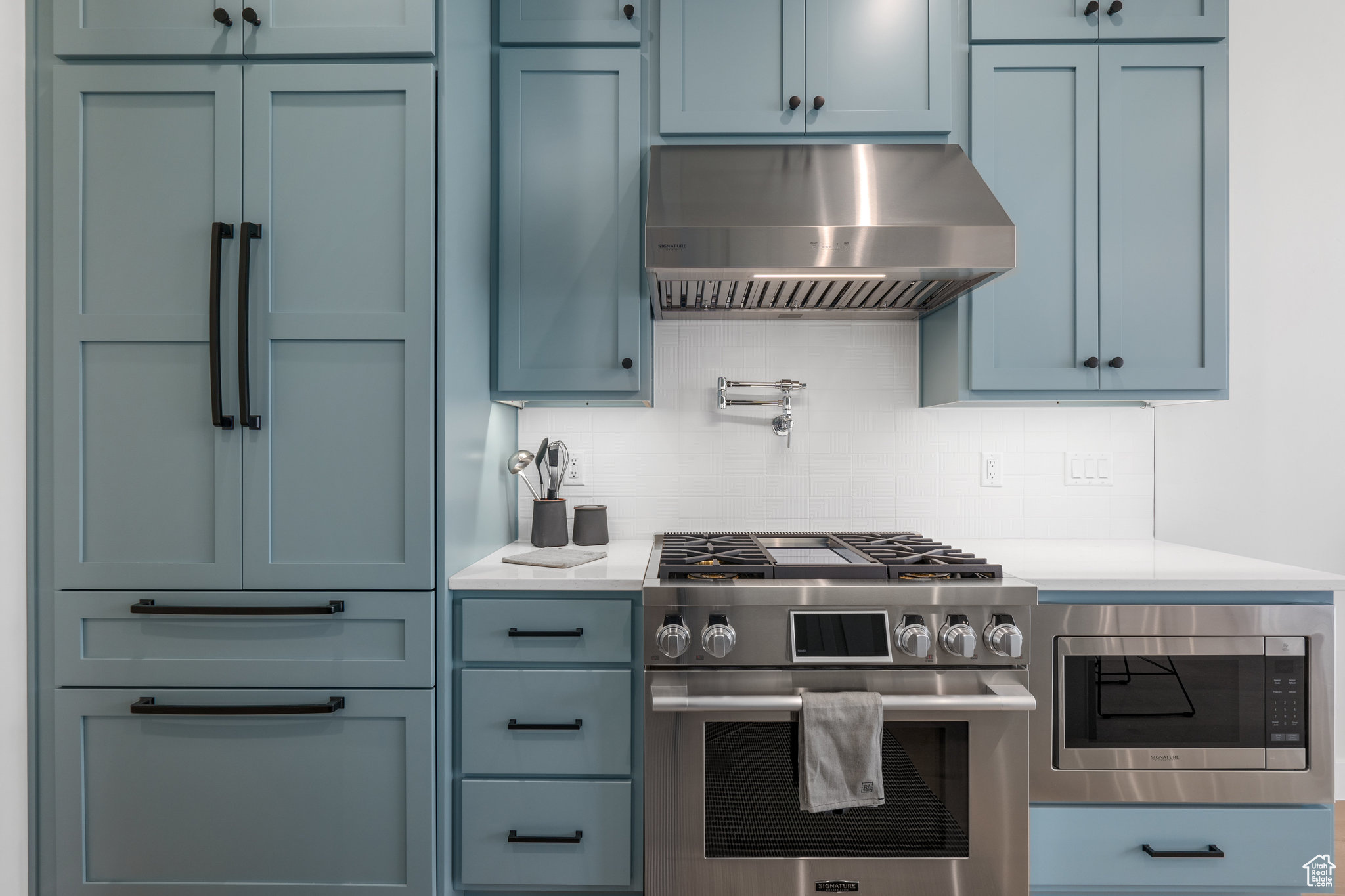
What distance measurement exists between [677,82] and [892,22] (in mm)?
634

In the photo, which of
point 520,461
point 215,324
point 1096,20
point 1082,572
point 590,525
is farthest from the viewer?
point 590,525


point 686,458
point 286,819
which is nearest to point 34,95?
point 286,819

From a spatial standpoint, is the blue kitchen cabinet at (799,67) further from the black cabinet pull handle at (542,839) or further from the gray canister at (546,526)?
the black cabinet pull handle at (542,839)

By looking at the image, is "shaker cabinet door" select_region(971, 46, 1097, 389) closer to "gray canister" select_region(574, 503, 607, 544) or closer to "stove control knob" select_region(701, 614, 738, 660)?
→ "stove control knob" select_region(701, 614, 738, 660)

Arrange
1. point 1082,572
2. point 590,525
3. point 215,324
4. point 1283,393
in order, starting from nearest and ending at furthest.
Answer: point 215,324 < point 1082,572 < point 590,525 < point 1283,393

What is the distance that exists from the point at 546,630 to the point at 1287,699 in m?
1.79

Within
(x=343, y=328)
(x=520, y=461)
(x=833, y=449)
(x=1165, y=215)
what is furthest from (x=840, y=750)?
(x=1165, y=215)

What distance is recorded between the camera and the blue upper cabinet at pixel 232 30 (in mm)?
1527

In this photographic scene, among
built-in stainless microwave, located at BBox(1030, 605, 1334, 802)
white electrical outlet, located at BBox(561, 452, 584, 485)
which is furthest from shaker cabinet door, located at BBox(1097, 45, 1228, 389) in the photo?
white electrical outlet, located at BBox(561, 452, 584, 485)

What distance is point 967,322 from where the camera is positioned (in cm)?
196

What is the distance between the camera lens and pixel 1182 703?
1.65 m

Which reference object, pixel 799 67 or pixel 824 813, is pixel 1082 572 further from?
pixel 799 67

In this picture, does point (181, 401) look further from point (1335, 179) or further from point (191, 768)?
point (1335, 179)

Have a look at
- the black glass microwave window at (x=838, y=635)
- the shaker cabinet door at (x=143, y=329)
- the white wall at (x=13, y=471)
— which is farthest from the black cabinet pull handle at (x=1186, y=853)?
the white wall at (x=13, y=471)
